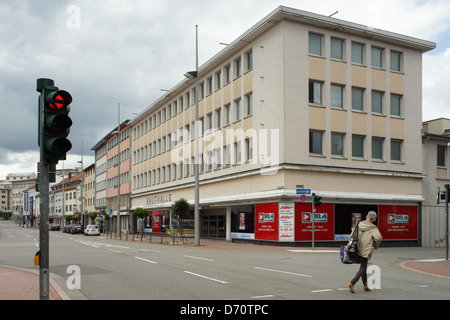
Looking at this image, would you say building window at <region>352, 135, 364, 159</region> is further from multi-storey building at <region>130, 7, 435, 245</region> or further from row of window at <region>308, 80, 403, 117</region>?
row of window at <region>308, 80, 403, 117</region>

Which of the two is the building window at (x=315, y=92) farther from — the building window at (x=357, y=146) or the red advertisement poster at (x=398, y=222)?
the red advertisement poster at (x=398, y=222)

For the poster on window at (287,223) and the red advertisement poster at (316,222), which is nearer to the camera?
the poster on window at (287,223)

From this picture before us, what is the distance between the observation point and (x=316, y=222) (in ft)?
99.0

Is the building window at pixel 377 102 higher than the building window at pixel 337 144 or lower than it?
higher

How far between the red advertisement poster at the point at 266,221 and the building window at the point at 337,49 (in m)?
10.4

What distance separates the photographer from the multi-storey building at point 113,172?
67.6 meters

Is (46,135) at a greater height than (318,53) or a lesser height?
lesser

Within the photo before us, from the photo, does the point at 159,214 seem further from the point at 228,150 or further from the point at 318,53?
the point at 318,53

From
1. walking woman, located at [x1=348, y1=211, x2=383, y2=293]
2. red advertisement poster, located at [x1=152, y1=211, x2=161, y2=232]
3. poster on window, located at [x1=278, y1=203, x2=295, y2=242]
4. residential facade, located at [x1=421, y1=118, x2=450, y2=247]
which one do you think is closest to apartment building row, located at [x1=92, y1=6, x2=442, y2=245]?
poster on window, located at [x1=278, y1=203, x2=295, y2=242]

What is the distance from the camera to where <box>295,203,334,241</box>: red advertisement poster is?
2952 cm

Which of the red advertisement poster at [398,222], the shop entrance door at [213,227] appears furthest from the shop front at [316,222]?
the shop entrance door at [213,227]

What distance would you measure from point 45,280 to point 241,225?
2753cm
